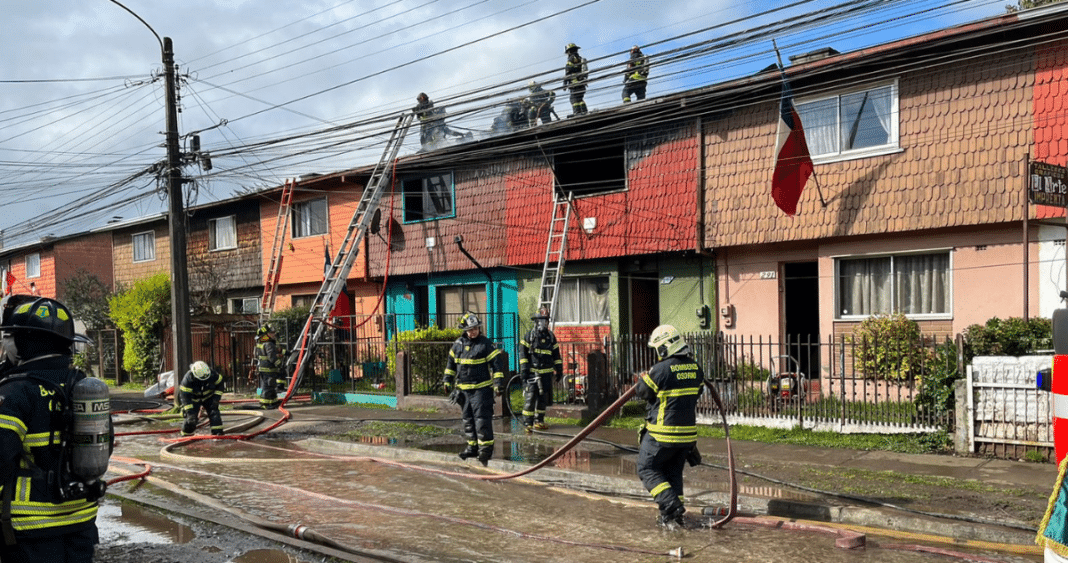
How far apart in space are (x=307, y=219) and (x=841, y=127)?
16.3 meters

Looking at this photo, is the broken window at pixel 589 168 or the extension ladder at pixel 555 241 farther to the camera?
the broken window at pixel 589 168

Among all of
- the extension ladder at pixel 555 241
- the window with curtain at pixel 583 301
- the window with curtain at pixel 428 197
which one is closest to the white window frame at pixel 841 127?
the extension ladder at pixel 555 241

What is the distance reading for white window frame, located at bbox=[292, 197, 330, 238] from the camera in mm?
24375

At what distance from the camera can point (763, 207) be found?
15.2m

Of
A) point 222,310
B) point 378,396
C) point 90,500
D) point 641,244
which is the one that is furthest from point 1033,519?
point 222,310

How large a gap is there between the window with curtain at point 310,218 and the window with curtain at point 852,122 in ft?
48.1

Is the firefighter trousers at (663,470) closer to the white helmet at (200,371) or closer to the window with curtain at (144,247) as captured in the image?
the white helmet at (200,371)

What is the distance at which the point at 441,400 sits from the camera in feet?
52.1

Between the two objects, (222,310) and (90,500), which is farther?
(222,310)

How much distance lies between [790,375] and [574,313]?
713cm

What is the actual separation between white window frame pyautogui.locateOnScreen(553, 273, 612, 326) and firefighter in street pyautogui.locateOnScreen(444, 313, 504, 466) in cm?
765

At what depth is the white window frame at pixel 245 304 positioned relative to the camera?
90.1 feet

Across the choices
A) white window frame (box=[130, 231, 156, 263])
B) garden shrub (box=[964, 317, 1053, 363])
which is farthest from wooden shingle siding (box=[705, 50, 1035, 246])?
white window frame (box=[130, 231, 156, 263])

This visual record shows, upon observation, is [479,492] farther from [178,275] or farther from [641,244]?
[178,275]
